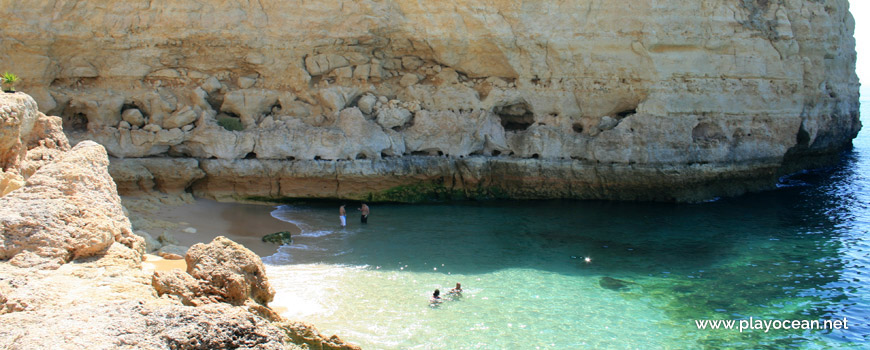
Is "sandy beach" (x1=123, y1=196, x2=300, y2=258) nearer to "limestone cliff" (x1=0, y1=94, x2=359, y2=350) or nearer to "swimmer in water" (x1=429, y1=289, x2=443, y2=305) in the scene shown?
"swimmer in water" (x1=429, y1=289, x2=443, y2=305)

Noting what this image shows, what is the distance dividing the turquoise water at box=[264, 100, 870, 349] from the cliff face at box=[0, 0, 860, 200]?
1166mm

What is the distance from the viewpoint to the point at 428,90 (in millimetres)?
17562

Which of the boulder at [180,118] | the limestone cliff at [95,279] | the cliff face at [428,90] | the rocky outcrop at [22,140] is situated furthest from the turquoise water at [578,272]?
the rocky outcrop at [22,140]

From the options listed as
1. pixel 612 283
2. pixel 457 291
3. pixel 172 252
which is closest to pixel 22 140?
pixel 172 252

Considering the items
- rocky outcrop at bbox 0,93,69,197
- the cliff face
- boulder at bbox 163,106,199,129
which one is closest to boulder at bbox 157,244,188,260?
rocky outcrop at bbox 0,93,69,197

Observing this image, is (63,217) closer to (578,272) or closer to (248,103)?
(578,272)

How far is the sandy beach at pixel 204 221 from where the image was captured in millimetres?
12523

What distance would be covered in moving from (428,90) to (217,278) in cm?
1287

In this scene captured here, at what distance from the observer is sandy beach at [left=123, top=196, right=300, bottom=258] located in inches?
493

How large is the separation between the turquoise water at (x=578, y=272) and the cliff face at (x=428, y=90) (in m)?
1.17

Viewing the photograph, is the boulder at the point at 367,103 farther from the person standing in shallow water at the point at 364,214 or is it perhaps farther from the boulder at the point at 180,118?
→ the boulder at the point at 180,118

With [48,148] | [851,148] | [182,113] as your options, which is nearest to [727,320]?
[48,148]

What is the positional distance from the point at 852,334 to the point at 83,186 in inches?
416

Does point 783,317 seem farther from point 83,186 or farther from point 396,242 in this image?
point 83,186
